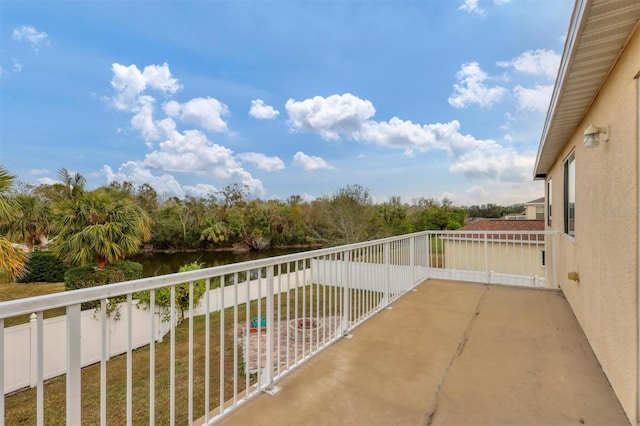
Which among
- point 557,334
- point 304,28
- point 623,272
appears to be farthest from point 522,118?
point 623,272

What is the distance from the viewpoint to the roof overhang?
174cm

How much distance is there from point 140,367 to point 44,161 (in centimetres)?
1238

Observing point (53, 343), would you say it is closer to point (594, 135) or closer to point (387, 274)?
point (387, 274)

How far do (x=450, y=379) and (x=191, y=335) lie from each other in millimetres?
1933

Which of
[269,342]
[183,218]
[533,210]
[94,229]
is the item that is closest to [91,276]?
[94,229]

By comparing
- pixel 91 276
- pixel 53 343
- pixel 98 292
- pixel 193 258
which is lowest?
pixel 193 258

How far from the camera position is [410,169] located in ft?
53.4

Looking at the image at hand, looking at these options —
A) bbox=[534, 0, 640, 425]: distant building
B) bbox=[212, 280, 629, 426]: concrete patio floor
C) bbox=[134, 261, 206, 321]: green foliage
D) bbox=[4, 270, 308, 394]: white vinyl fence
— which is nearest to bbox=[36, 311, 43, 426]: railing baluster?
bbox=[212, 280, 629, 426]: concrete patio floor

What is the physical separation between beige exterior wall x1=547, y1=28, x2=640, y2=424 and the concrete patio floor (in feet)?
0.76

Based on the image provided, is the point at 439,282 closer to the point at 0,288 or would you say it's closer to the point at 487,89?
the point at 487,89

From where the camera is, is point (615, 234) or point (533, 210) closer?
point (615, 234)

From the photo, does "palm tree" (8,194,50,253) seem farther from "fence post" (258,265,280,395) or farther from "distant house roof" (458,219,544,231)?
"distant house roof" (458,219,544,231)

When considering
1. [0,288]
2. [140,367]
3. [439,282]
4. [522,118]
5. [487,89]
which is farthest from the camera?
[0,288]

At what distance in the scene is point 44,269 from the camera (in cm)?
1286
